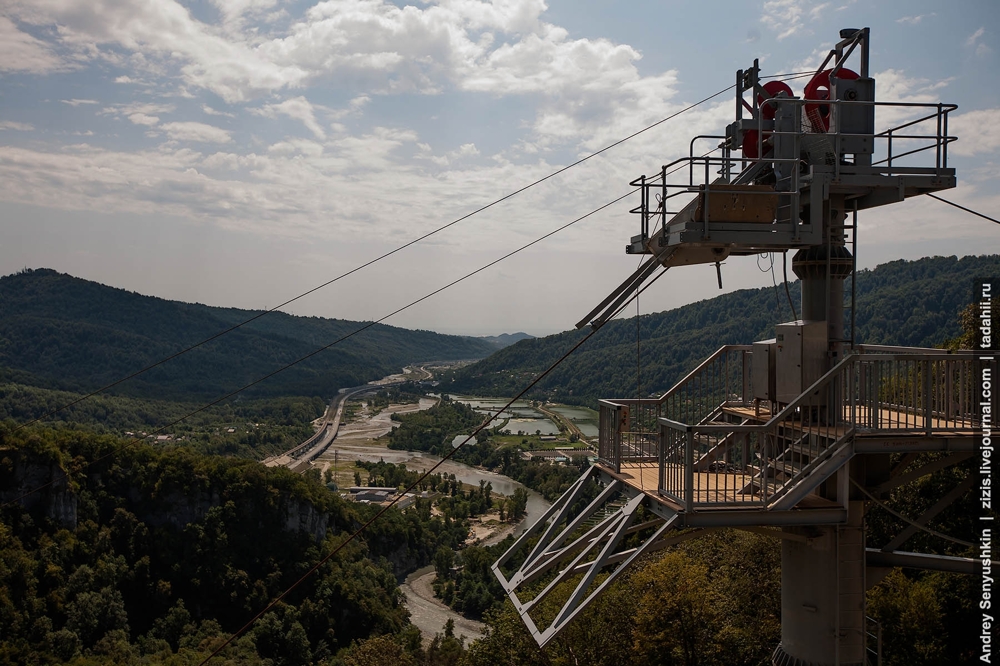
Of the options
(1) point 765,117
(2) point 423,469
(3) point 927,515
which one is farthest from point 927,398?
(2) point 423,469

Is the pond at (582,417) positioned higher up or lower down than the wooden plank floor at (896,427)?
lower down

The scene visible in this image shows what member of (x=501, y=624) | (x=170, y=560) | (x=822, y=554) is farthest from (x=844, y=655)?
(x=170, y=560)

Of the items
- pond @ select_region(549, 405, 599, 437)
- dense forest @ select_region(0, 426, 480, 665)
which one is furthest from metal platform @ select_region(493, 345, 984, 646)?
pond @ select_region(549, 405, 599, 437)

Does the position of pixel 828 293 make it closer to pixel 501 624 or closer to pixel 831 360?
pixel 831 360

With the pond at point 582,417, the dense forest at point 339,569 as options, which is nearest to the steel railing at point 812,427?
the dense forest at point 339,569

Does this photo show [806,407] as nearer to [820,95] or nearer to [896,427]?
[896,427]

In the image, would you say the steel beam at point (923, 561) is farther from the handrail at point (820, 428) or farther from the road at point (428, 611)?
the road at point (428, 611)
